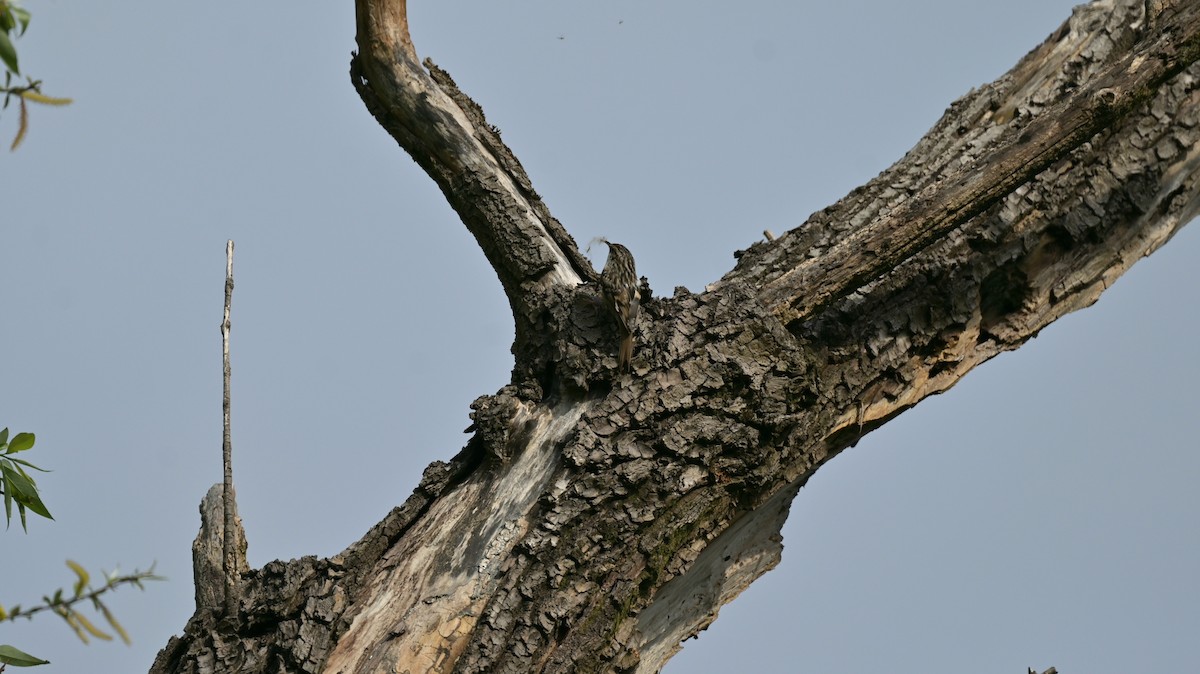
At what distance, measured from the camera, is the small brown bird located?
418 centimetres

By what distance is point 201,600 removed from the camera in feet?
13.4

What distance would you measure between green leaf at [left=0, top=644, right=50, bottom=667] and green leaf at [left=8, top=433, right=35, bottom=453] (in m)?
0.43

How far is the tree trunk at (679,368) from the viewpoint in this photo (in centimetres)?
387

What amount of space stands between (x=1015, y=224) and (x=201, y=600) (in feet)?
12.4

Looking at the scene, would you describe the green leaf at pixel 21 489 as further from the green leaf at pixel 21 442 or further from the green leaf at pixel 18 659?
the green leaf at pixel 18 659

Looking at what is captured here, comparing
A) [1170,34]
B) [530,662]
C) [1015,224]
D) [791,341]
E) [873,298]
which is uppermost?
[1170,34]

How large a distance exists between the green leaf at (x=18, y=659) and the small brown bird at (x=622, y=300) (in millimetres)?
2787

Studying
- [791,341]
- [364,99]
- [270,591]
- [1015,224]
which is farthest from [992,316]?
[270,591]

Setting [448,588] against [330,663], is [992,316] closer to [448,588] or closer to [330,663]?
[448,588]

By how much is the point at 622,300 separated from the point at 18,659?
2831mm

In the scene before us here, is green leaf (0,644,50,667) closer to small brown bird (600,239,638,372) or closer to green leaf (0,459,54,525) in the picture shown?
green leaf (0,459,54,525)

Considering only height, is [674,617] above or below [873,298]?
below

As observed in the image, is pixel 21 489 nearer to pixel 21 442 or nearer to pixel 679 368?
pixel 21 442

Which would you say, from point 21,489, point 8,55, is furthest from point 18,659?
point 8,55
